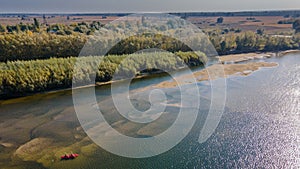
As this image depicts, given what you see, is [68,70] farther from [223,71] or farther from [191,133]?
[223,71]

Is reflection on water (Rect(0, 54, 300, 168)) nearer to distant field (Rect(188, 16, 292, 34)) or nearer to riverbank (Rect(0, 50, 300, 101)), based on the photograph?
riverbank (Rect(0, 50, 300, 101))

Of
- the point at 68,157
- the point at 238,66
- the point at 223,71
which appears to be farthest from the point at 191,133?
the point at 238,66

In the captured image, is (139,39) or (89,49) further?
(139,39)

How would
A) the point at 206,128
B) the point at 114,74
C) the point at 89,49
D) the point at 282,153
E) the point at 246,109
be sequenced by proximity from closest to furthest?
the point at 282,153 → the point at 206,128 → the point at 246,109 → the point at 114,74 → the point at 89,49

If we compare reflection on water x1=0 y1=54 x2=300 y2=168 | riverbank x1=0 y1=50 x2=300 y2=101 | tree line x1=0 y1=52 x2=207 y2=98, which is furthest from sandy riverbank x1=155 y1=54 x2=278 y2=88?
tree line x1=0 y1=52 x2=207 y2=98

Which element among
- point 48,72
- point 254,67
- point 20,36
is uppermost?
point 20,36

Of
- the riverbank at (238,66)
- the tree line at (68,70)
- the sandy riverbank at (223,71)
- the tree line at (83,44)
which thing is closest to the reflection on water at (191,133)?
the tree line at (68,70)

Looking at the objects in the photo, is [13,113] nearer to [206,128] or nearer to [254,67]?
[206,128]

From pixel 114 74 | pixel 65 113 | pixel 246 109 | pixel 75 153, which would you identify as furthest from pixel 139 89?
pixel 75 153

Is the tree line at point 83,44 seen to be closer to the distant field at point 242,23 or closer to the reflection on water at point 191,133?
the reflection on water at point 191,133
